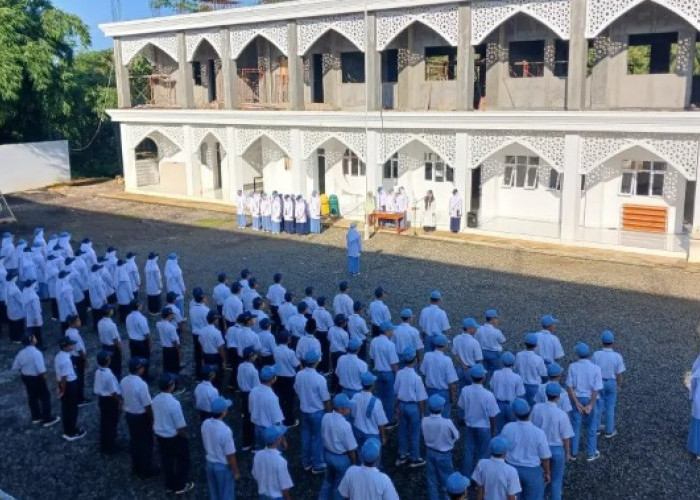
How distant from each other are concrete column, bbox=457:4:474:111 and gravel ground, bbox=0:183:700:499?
13.2 ft

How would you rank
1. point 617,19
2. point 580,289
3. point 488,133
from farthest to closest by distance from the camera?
1. point 488,133
2. point 617,19
3. point 580,289

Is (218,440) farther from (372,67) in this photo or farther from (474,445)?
(372,67)

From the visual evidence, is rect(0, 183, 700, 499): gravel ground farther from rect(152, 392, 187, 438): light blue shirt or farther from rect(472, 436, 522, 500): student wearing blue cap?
rect(472, 436, 522, 500): student wearing blue cap

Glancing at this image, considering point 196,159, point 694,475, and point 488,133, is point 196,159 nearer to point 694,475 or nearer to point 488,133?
point 488,133

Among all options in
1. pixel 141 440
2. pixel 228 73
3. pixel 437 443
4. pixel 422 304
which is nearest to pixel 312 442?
pixel 437 443

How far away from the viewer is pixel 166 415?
7207 mm

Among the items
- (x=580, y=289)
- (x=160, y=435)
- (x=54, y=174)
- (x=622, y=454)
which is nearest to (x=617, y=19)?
(x=580, y=289)

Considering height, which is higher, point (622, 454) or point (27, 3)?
point (27, 3)

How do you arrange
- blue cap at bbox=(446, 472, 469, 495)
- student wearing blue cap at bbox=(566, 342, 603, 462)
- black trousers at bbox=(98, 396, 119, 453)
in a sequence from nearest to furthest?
1. blue cap at bbox=(446, 472, 469, 495)
2. student wearing blue cap at bbox=(566, 342, 603, 462)
3. black trousers at bbox=(98, 396, 119, 453)

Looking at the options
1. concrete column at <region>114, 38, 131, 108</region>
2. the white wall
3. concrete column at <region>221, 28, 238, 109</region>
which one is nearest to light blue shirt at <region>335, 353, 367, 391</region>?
concrete column at <region>221, 28, 238, 109</region>

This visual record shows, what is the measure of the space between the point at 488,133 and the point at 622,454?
1207 cm

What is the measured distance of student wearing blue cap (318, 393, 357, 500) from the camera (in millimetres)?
6500

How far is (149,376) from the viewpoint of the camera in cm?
1036

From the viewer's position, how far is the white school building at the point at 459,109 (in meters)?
17.4
